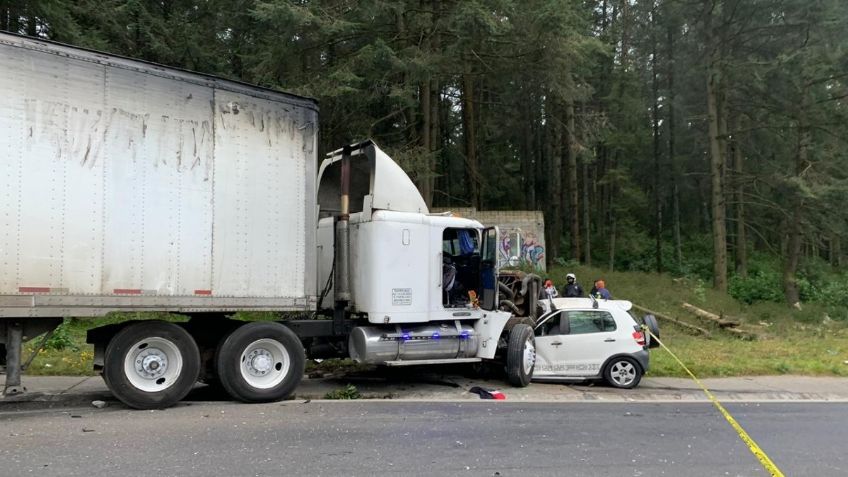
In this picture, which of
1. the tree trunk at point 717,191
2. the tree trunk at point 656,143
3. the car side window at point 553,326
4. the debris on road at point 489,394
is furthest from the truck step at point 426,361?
the tree trunk at point 656,143

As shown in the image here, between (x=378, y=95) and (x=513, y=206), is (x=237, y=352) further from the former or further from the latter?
(x=513, y=206)

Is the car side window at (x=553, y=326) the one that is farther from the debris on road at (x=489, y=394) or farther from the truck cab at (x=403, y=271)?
the debris on road at (x=489, y=394)

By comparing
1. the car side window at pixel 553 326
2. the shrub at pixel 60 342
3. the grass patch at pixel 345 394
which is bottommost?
the grass patch at pixel 345 394

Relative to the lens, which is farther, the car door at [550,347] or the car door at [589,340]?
the car door at [550,347]

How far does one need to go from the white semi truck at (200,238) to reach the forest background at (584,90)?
7173mm

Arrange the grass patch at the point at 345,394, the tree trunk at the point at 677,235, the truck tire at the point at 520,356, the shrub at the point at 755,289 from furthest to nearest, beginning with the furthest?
the tree trunk at the point at 677,235, the shrub at the point at 755,289, the truck tire at the point at 520,356, the grass patch at the point at 345,394

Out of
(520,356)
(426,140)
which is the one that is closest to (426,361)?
(520,356)

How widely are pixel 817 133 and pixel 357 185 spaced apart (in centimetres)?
2296

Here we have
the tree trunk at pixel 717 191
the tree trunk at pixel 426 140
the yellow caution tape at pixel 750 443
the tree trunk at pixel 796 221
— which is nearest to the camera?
the yellow caution tape at pixel 750 443

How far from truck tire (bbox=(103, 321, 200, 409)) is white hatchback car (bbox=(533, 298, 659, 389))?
5.57m

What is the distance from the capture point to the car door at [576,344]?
10320mm

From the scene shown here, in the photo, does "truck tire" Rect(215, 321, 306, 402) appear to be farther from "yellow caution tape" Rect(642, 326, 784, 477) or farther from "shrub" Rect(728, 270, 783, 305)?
"shrub" Rect(728, 270, 783, 305)

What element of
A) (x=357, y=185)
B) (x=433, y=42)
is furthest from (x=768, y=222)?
(x=357, y=185)

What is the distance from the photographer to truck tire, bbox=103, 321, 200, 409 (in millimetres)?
7496
